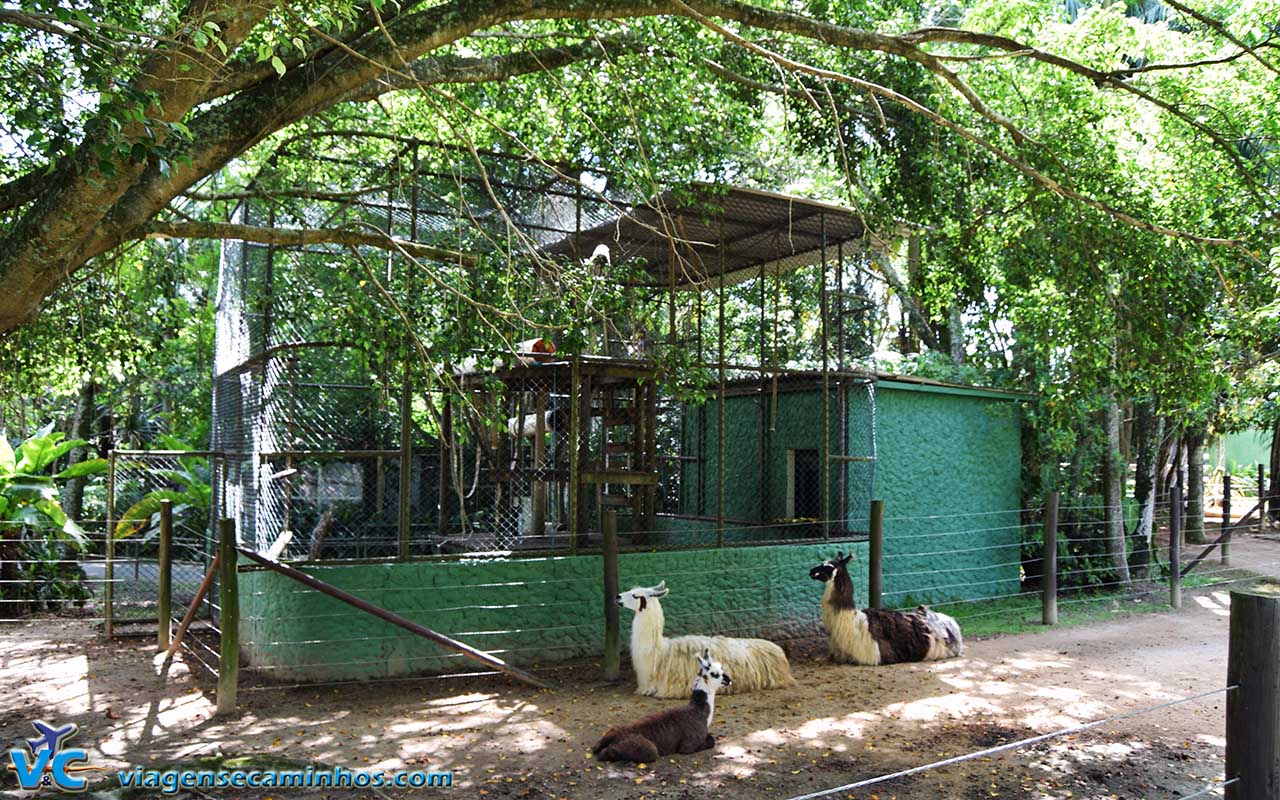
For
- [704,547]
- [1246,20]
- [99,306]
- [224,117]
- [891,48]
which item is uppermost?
[1246,20]

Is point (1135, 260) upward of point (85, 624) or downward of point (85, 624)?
upward

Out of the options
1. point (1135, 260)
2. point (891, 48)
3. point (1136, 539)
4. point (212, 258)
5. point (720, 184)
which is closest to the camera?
point (891, 48)

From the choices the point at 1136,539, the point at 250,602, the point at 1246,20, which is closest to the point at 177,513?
the point at 250,602

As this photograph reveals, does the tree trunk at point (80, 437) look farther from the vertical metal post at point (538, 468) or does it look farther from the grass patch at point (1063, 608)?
the grass patch at point (1063, 608)

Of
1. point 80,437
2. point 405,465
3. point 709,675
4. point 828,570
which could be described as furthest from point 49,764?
point 80,437

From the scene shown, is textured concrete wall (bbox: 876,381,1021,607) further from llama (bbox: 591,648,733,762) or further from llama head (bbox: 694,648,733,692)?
llama (bbox: 591,648,733,762)

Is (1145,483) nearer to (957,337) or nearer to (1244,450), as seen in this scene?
(957,337)

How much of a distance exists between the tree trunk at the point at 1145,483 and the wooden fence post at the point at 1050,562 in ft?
12.1

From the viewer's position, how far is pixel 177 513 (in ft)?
44.2

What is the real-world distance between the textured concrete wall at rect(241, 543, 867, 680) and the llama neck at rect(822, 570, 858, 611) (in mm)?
979

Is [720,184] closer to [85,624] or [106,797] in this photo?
[106,797]

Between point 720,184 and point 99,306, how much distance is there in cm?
562

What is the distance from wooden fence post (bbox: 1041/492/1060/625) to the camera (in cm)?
Result: 1088

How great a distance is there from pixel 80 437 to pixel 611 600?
44.5 ft
